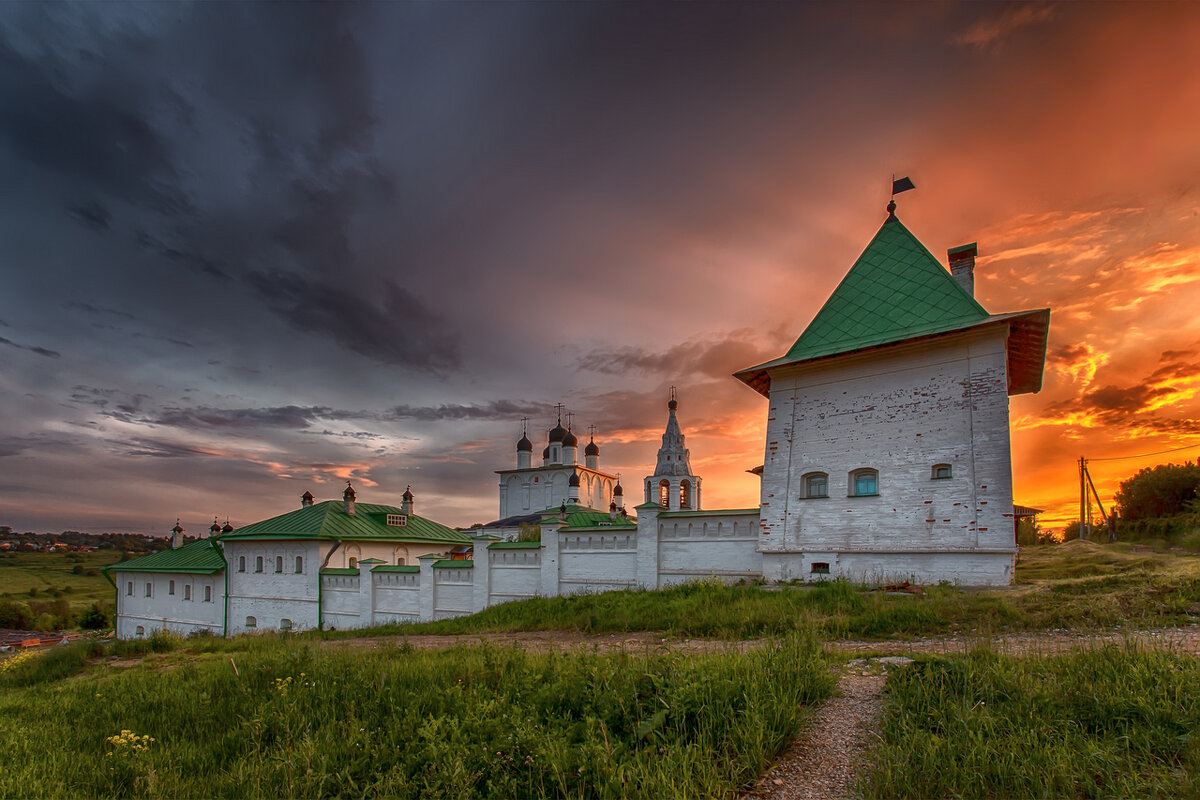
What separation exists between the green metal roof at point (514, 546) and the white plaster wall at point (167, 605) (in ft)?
45.4

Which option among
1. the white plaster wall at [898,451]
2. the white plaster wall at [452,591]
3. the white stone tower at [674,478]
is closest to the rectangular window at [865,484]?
the white plaster wall at [898,451]

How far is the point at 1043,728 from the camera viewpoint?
371cm

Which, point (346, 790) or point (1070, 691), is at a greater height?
point (1070, 691)

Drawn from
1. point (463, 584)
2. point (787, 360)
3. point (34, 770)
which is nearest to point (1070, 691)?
point (34, 770)

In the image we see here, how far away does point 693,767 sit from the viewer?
3.63 meters

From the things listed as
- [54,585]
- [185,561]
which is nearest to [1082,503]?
[185,561]

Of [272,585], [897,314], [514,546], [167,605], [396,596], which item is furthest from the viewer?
[167,605]

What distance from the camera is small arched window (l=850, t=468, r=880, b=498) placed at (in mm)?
12844

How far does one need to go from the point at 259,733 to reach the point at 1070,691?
254 inches

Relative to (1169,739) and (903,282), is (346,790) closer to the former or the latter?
(1169,739)

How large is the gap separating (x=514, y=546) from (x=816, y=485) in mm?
8071

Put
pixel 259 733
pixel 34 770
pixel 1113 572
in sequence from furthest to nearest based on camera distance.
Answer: pixel 1113 572
pixel 259 733
pixel 34 770

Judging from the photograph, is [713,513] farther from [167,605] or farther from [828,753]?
[167,605]

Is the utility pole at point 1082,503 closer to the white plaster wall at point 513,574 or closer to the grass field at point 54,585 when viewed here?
the white plaster wall at point 513,574
